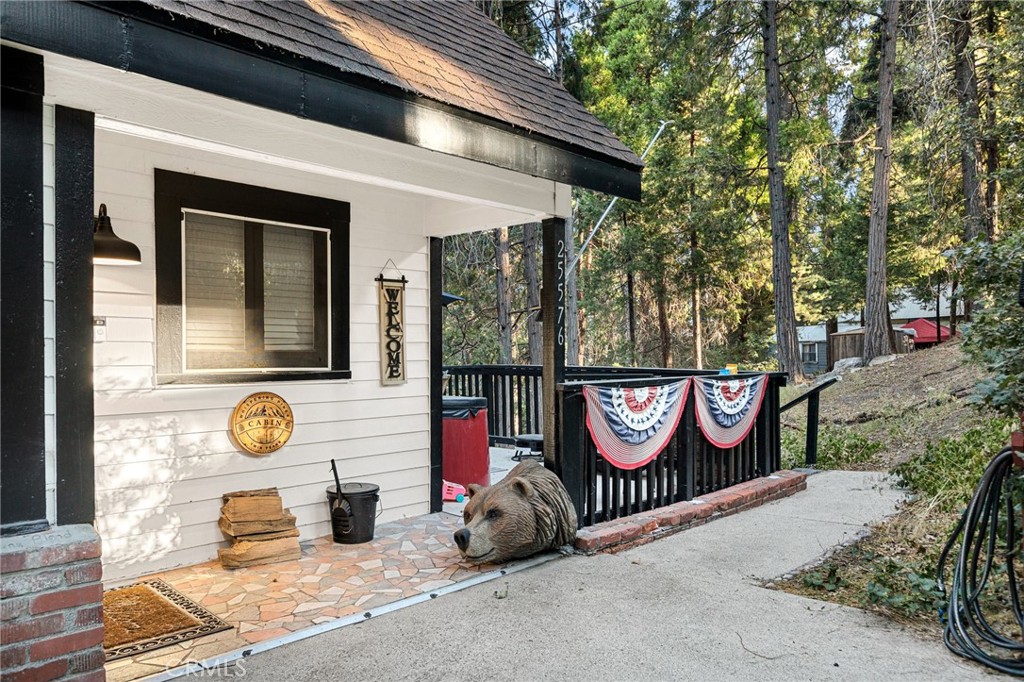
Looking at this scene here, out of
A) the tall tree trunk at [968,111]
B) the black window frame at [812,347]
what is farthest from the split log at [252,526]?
the black window frame at [812,347]

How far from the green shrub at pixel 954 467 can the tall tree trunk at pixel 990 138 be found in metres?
6.23

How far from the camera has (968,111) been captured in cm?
1291

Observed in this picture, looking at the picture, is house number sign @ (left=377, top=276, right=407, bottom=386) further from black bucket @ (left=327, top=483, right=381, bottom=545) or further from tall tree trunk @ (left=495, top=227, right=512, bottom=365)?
tall tree trunk @ (left=495, top=227, right=512, bottom=365)

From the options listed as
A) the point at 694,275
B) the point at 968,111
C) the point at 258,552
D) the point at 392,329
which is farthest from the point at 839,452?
the point at 694,275

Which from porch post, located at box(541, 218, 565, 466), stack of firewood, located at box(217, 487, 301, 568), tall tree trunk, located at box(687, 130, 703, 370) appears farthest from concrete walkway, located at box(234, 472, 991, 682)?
tall tree trunk, located at box(687, 130, 703, 370)

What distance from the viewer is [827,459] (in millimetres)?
8125

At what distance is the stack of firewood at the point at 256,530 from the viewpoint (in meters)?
4.21

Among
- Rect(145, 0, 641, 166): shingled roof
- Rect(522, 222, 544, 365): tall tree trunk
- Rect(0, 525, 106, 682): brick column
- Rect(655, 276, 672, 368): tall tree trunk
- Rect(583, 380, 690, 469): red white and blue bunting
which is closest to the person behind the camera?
Rect(0, 525, 106, 682): brick column

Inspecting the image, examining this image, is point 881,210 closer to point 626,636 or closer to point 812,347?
point 626,636

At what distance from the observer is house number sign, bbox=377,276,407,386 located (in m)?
5.32

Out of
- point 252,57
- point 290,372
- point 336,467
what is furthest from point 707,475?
point 252,57

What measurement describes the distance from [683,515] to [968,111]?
12226 millimetres

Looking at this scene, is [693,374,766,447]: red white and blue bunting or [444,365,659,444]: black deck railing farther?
[444,365,659,444]: black deck railing

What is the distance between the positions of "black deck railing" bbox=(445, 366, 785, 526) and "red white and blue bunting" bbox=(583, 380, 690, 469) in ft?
0.24
